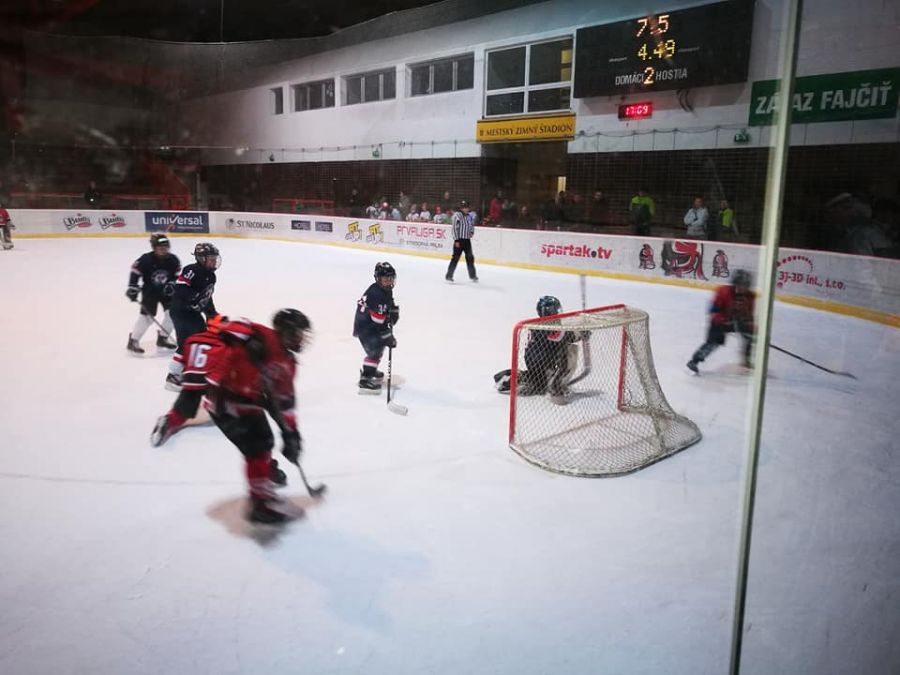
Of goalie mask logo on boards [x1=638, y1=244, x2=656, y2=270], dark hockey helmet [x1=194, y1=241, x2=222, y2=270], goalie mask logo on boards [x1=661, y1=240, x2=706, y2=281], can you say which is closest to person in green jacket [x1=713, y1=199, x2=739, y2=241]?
goalie mask logo on boards [x1=661, y1=240, x2=706, y2=281]

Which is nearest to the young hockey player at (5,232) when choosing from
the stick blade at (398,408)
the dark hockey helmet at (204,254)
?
the dark hockey helmet at (204,254)

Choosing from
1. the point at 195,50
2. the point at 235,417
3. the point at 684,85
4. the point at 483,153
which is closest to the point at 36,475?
the point at 235,417

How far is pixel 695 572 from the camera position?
7.72ft

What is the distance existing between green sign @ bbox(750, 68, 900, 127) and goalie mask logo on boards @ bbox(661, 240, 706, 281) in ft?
26.3

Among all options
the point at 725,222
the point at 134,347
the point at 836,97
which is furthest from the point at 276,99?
the point at 836,97

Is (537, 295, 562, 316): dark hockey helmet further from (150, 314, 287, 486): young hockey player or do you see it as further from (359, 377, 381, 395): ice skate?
(150, 314, 287, 486): young hockey player

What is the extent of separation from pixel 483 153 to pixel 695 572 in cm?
1450

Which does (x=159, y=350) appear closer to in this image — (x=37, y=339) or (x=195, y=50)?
(x=37, y=339)

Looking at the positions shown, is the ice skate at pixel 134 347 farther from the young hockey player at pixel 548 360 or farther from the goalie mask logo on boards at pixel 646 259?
the goalie mask logo on boards at pixel 646 259

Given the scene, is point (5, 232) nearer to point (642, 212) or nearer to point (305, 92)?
point (305, 92)

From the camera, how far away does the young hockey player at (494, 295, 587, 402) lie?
4328mm

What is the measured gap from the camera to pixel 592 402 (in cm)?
445

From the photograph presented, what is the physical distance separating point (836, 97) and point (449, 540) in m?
2.02

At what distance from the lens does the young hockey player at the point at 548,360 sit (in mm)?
4328
